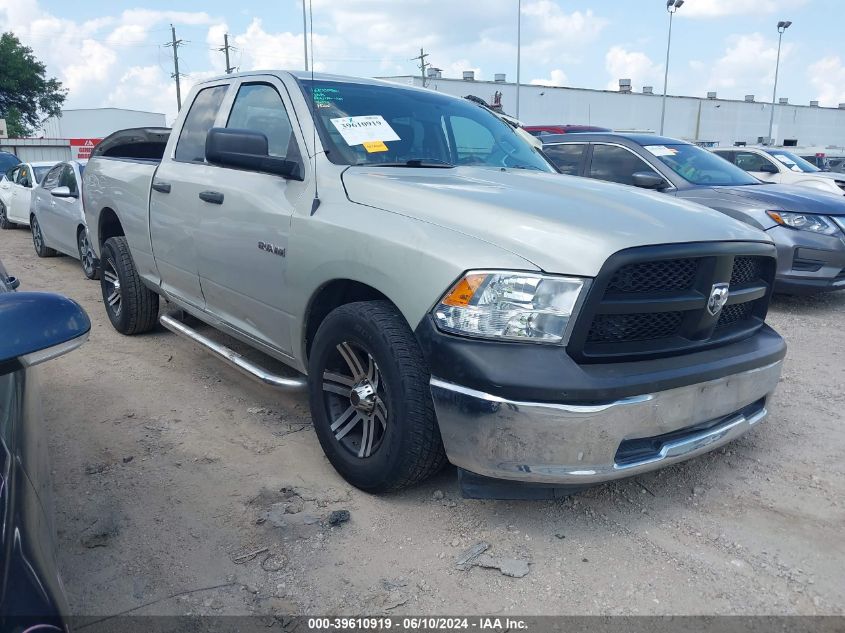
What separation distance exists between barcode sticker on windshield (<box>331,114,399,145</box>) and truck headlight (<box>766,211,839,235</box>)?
15.0 ft

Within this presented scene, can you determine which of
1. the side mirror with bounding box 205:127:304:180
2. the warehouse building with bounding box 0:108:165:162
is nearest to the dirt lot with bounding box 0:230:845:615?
the side mirror with bounding box 205:127:304:180

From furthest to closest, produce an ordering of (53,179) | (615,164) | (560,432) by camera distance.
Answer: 1. (53,179)
2. (615,164)
3. (560,432)

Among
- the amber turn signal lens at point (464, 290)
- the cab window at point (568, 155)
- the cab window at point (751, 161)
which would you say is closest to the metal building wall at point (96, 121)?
the cab window at point (751, 161)

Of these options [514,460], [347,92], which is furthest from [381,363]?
[347,92]

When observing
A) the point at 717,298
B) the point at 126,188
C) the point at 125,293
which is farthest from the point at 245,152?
the point at 125,293

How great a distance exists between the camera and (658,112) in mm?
56000

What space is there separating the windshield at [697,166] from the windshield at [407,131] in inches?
141

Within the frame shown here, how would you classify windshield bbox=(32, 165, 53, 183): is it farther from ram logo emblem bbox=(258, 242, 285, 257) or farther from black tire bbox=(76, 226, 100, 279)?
ram logo emblem bbox=(258, 242, 285, 257)

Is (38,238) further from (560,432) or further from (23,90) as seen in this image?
(23,90)

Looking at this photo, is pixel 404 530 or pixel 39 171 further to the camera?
pixel 39 171

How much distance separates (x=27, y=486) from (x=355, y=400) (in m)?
1.54

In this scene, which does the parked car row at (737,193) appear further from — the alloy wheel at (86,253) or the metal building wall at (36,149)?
the metal building wall at (36,149)

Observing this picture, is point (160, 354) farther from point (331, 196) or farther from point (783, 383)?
point (783, 383)

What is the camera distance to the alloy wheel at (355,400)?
289 centimetres
